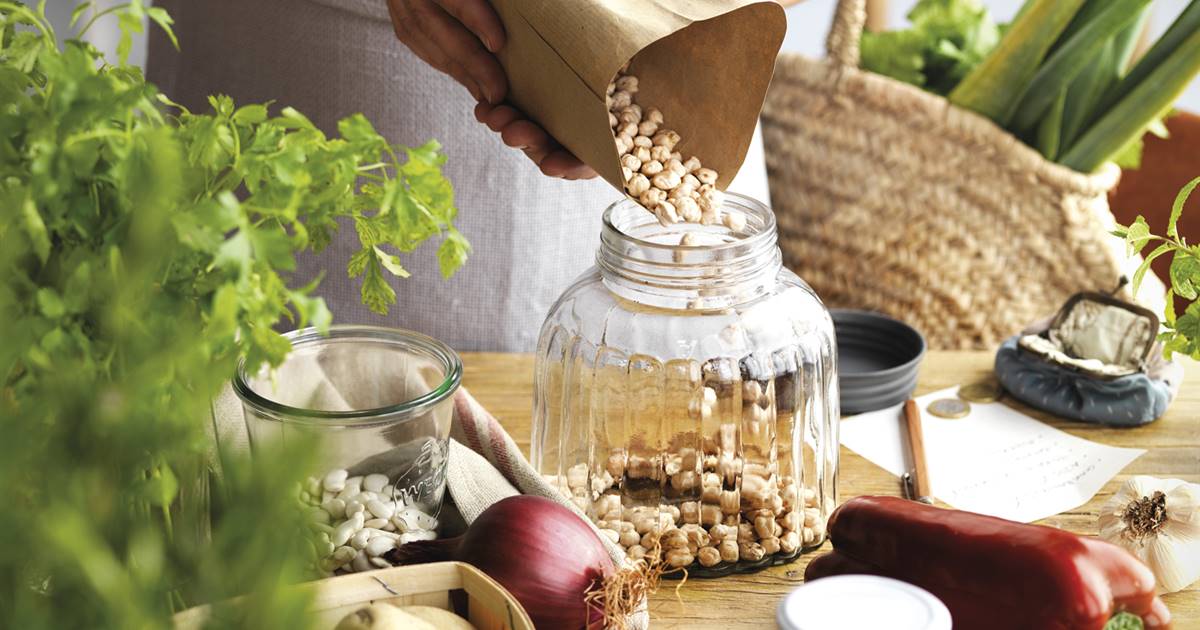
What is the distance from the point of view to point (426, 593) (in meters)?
0.74

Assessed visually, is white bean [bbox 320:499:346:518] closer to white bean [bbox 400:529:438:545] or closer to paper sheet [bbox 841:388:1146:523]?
white bean [bbox 400:529:438:545]

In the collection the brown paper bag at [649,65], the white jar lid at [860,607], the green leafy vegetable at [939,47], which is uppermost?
the brown paper bag at [649,65]

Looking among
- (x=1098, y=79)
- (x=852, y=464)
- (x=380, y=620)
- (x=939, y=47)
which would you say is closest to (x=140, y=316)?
(x=380, y=620)

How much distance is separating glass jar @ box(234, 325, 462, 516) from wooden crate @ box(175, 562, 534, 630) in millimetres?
110

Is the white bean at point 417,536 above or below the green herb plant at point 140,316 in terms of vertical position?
below

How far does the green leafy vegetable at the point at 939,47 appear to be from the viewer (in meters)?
2.11

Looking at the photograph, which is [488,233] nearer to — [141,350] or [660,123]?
[660,123]

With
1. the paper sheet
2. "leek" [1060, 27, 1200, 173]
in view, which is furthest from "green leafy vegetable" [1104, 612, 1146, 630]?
"leek" [1060, 27, 1200, 173]

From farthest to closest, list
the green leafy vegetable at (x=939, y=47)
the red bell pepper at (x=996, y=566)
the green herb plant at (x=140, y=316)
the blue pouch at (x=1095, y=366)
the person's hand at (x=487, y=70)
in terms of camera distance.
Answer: the green leafy vegetable at (x=939, y=47), the blue pouch at (x=1095, y=366), the person's hand at (x=487, y=70), the red bell pepper at (x=996, y=566), the green herb plant at (x=140, y=316)

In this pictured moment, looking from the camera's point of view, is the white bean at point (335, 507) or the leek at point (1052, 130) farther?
the leek at point (1052, 130)

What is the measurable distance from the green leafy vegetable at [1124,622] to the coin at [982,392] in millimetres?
476

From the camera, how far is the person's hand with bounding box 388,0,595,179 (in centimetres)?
99

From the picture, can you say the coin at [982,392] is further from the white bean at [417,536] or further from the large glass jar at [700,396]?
the white bean at [417,536]

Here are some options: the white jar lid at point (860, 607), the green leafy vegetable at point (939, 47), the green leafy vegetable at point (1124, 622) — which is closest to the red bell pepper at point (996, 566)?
the green leafy vegetable at point (1124, 622)
